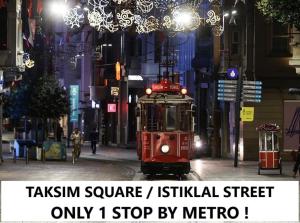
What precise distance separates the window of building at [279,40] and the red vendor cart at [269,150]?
10.7 m

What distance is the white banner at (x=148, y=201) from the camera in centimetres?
895

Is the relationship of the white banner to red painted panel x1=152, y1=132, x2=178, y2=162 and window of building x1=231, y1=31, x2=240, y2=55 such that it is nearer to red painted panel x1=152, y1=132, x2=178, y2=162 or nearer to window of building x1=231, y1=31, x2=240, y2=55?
red painted panel x1=152, y1=132, x2=178, y2=162

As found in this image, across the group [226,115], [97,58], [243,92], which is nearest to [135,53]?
[97,58]

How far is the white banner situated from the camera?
8.95 metres

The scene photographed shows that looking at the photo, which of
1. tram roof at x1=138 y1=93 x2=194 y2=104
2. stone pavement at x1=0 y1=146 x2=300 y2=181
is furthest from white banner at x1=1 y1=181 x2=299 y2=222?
tram roof at x1=138 y1=93 x2=194 y2=104

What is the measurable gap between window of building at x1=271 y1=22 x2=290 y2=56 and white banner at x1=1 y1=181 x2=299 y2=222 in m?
31.0

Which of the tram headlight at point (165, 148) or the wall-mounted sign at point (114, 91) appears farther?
the wall-mounted sign at point (114, 91)

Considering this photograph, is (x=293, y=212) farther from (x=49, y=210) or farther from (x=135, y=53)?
(x=135, y=53)

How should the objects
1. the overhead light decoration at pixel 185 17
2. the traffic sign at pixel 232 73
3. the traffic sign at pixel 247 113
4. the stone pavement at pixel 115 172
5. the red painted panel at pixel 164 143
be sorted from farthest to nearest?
1. the traffic sign at pixel 232 73
2. the traffic sign at pixel 247 113
3. the overhead light decoration at pixel 185 17
4. the stone pavement at pixel 115 172
5. the red painted panel at pixel 164 143

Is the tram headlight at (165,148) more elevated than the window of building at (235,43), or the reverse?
the window of building at (235,43)

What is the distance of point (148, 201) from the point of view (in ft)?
29.4


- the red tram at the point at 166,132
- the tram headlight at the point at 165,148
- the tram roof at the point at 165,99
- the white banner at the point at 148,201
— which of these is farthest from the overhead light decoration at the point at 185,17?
the white banner at the point at 148,201

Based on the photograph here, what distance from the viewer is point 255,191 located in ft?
30.7

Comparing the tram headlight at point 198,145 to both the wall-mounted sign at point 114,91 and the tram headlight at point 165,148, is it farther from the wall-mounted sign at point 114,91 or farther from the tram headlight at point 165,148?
the wall-mounted sign at point 114,91
